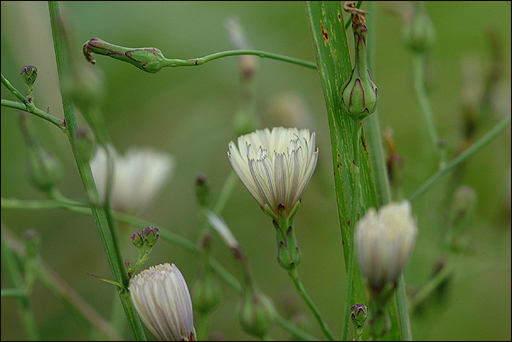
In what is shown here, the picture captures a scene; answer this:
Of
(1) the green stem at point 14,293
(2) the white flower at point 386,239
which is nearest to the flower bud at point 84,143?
(2) the white flower at point 386,239

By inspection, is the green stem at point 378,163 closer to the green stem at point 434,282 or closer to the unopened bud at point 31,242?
the green stem at point 434,282

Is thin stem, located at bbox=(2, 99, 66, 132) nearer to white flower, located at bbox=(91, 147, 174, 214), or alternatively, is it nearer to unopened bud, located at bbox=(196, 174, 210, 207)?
unopened bud, located at bbox=(196, 174, 210, 207)

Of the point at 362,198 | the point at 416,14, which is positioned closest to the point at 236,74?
the point at 416,14

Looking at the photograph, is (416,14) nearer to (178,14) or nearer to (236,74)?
(236,74)

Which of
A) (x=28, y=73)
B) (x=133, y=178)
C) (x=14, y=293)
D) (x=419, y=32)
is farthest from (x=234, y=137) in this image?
(x=28, y=73)

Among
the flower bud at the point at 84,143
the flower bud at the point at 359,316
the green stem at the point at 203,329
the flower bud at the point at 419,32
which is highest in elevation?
the flower bud at the point at 419,32

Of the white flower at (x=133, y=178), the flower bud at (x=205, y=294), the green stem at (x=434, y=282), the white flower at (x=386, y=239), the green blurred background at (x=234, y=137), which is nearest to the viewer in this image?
the white flower at (x=386, y=239)
